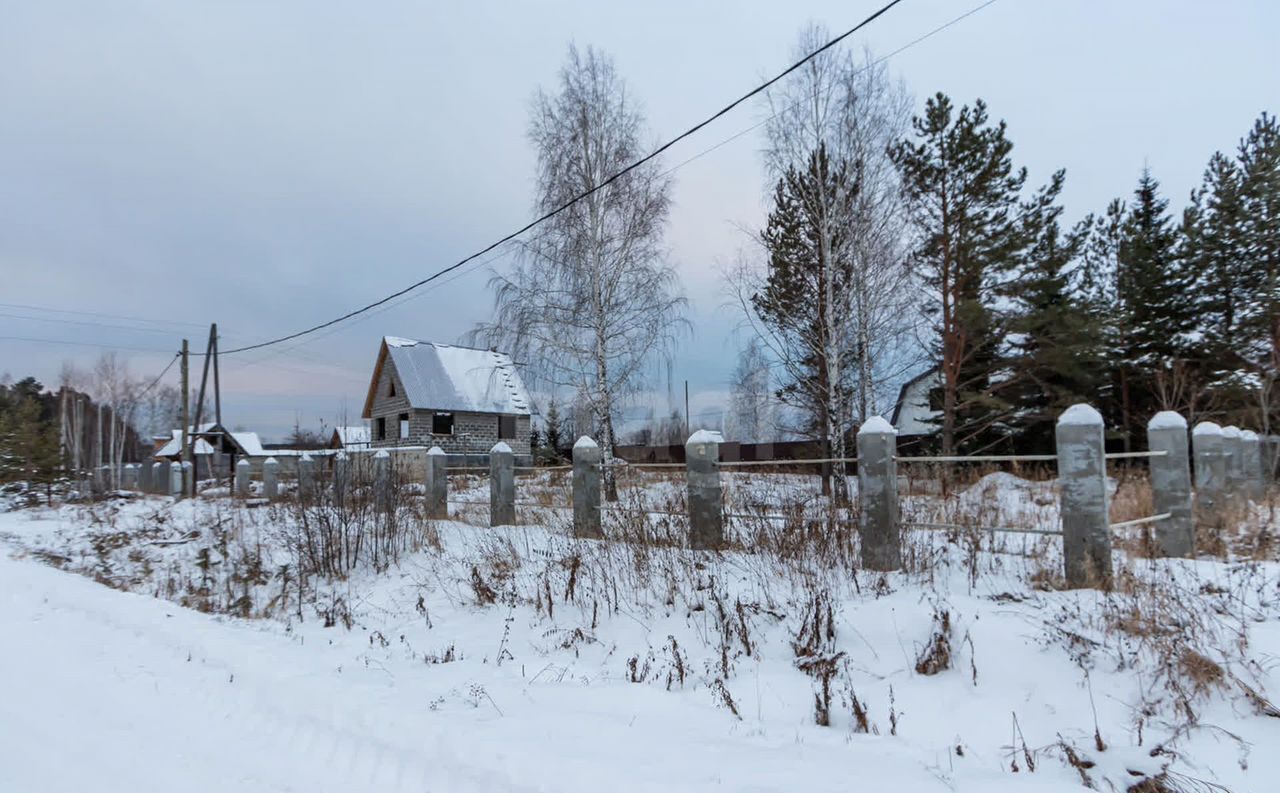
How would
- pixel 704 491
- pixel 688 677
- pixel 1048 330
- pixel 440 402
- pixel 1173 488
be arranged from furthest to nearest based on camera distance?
pixel 440 402 → pixel 1048 330 → pixel 704 491 → pixel 1173 488 → pixel 688 677

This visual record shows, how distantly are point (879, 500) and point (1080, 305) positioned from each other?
1679cm

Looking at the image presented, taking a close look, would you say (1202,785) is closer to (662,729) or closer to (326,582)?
(662,729)

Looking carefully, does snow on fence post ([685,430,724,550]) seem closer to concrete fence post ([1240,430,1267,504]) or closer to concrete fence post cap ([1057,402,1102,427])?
concrete fence post cap ([1057,402,1102,427])

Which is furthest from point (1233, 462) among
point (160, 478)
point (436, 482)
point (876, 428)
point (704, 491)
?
point (160, 478)

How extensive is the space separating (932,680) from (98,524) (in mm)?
15225

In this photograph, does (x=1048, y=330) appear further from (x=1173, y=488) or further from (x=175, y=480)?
(x=175, y=480)

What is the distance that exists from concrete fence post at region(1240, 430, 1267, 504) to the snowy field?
4.03m

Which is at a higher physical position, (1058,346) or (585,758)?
(1058,346)

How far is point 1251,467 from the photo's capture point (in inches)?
407

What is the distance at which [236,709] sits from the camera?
3865mm

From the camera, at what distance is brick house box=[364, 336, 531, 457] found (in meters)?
30.7

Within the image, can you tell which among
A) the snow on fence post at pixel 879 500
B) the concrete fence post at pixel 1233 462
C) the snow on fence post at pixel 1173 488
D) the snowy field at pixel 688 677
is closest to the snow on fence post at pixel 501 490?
the snowy field at pixel 688 677

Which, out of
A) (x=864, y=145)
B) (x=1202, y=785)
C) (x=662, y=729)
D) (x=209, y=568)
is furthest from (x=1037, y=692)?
(x=864, y=145)

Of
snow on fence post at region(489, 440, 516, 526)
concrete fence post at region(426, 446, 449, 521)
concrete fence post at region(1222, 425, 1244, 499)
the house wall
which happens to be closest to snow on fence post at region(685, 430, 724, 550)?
snow on fence post at region(489, 440, 516, 526)
